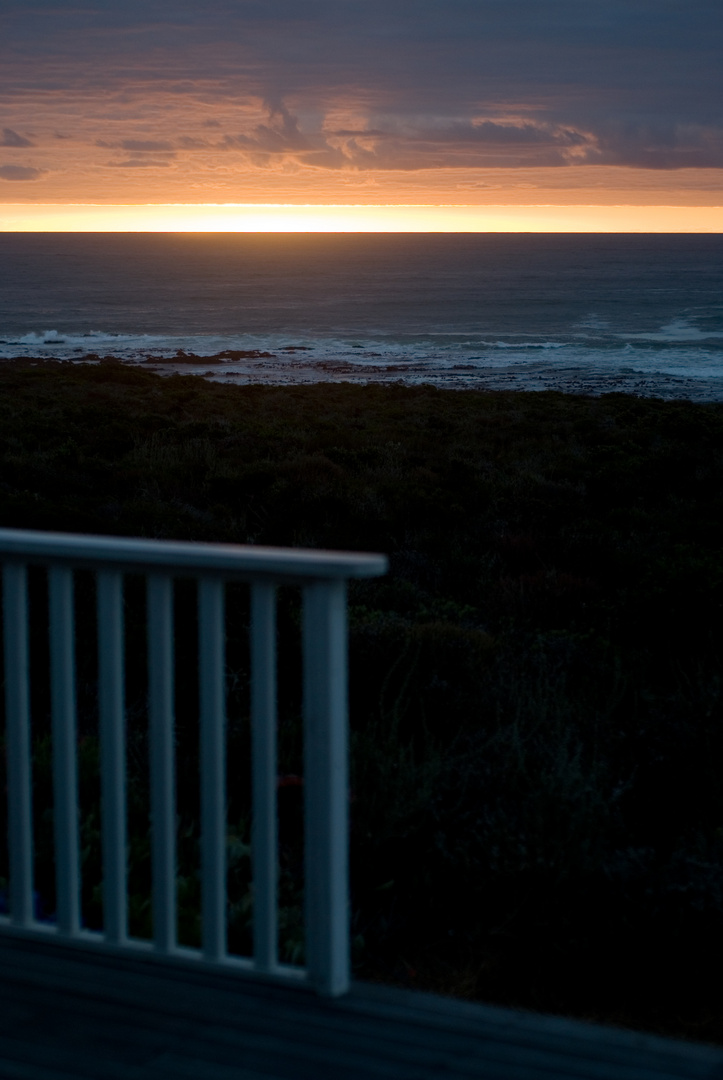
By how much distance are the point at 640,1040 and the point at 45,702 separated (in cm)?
333

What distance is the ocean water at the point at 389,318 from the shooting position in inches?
1575

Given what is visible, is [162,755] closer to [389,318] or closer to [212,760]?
[212,760]

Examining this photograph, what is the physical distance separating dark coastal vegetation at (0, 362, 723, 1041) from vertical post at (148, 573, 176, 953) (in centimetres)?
63

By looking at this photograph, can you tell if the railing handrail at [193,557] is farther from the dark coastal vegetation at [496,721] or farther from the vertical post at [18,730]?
the dark coastal vegetation at [496,721]

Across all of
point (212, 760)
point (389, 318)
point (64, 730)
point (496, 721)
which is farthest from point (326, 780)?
point (389, 318)

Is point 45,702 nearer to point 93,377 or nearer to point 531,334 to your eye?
point 93,377

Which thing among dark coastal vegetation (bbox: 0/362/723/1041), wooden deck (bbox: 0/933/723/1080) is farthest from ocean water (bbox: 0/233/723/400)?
wooden deck (bbox: 0/933/723/1080)

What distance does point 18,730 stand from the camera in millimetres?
2182

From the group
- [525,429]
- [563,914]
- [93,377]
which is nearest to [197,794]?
[563,914]

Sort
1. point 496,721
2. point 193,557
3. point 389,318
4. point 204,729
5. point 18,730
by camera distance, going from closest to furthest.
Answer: point 193,557, point 204,729, point 18,730, point 496,721, point 389,318

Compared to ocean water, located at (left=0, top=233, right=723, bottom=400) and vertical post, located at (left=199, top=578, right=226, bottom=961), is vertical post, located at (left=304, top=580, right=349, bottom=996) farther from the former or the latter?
ocean water, located at (left=0, top=233, right=723, bottom=400)

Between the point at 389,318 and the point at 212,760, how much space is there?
69.4m

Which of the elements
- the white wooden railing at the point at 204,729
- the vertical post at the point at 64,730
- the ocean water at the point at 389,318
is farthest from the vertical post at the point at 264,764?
the ocean water at the point at 389,318

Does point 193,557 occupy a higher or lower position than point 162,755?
→ higher
